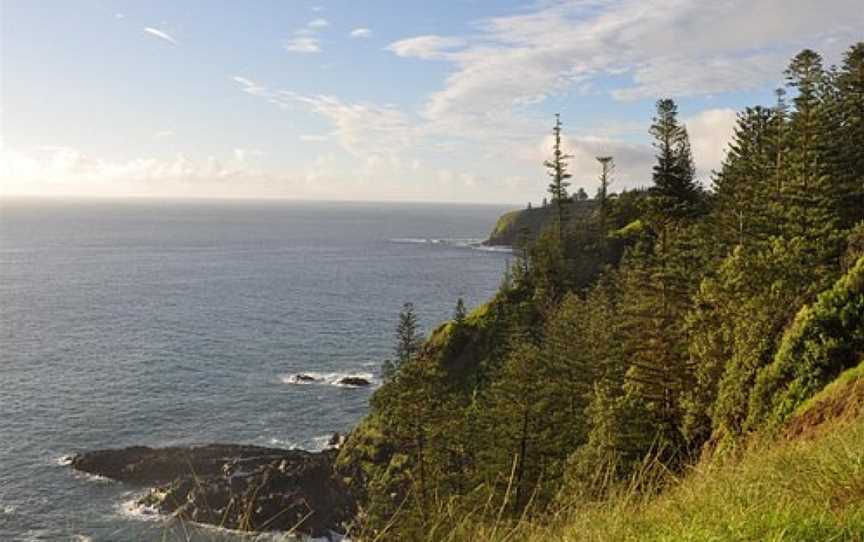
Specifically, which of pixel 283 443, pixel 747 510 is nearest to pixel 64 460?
pixel 283 443

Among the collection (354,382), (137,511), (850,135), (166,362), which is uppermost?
(850,135)

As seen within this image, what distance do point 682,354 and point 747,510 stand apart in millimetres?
29263

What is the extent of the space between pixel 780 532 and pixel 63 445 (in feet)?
210

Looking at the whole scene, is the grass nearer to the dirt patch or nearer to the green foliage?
the dirt patch

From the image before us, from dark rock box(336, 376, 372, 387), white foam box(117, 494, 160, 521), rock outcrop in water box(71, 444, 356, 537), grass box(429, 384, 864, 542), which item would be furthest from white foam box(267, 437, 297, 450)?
grass box(429, 384, 864, 542)

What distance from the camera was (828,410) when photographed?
14742 millimetres

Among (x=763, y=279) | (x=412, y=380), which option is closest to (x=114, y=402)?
(x=412, y=380)

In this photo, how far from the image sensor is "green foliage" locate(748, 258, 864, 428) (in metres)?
18.9

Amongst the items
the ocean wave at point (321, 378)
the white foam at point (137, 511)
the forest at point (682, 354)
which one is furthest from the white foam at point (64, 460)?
the ocean wave at point (321, 378)

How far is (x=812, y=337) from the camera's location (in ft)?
65.4

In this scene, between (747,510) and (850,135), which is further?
(850,135)

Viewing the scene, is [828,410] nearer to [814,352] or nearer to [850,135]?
[814,352]

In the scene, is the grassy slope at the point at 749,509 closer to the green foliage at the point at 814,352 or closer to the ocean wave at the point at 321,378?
the green foliage at the point at 814,352

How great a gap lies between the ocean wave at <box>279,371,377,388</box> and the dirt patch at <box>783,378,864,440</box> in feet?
207
